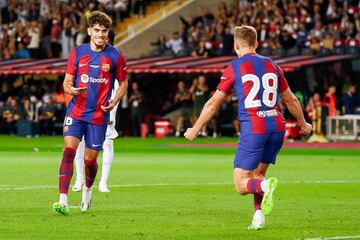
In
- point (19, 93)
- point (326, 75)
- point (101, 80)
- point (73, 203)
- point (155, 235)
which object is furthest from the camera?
point (19, 93)

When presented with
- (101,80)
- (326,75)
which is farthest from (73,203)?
(326,75)

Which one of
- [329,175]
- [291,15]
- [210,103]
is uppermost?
[291,15]

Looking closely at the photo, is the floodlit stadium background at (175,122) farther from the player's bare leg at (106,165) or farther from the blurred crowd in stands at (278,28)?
the player's bare leg at (106,165)

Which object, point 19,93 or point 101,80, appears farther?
point 19,93

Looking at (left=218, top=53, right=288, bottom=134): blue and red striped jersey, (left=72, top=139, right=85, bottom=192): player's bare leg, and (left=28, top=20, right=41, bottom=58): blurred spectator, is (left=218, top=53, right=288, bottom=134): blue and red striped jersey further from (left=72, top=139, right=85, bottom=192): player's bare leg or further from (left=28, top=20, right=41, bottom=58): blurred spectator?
(left=28, top=20, right=41, bottom=58): blurred spectator

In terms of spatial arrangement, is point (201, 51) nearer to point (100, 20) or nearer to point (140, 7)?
point (140, 7)

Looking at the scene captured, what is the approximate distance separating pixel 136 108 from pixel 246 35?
31.3 m

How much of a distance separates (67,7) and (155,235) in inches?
1572

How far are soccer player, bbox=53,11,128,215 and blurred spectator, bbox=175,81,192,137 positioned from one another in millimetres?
27778

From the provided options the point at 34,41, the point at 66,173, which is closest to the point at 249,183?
the point at 66,173

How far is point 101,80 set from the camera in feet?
53.7

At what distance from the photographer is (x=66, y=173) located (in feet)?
52.4

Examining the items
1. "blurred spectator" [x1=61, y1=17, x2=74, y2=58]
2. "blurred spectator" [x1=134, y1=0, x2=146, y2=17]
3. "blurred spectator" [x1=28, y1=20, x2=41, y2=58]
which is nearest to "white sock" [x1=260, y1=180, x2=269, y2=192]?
"blurred spectator" [x1=61, y1=17, x2=74, y2=58]

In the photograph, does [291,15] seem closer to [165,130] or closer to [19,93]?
[165,130]
